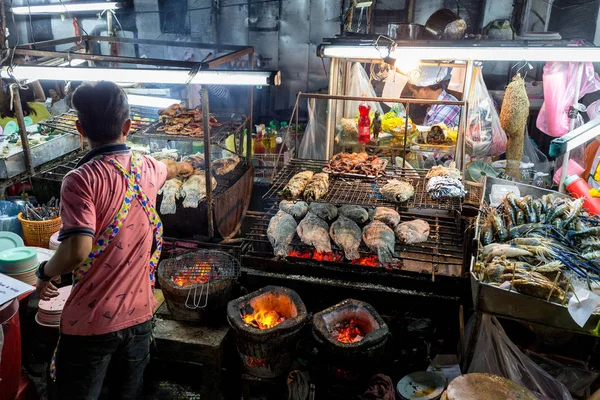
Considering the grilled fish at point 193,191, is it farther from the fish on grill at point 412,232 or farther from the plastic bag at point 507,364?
the plastic bag at point 507,364

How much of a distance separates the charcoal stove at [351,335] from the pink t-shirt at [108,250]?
1671 millimetres

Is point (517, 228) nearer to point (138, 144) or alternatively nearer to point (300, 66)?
point (138, 144)

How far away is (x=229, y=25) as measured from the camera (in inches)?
456

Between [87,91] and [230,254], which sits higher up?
[87,91]

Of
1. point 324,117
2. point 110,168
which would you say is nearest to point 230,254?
point 110,168

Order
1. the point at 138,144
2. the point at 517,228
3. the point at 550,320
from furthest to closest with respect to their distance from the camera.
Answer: the point at 138,144
the point at 517,228
the point at 550,320

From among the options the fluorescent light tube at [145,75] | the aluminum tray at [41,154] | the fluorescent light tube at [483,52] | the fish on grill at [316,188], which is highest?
the fluorescent light tube at [483,52]

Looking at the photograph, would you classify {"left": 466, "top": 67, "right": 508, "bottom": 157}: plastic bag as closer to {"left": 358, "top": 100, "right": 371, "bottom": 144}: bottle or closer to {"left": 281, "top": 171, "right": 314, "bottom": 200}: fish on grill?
{"left": 358, "top": 100, "right": 371, "bottom": 144}: bottle

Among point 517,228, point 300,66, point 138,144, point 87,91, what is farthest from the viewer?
point 300,66

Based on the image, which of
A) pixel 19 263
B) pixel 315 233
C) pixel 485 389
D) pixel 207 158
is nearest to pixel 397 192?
pixel 315 233

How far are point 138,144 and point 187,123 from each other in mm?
1749

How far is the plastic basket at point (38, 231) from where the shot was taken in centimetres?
570

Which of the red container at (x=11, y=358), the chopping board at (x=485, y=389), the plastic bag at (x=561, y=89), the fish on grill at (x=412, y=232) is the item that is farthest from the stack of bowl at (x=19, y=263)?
the plastic bag at (x=561, y=89)

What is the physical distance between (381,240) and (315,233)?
0.74 m
